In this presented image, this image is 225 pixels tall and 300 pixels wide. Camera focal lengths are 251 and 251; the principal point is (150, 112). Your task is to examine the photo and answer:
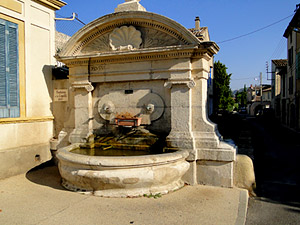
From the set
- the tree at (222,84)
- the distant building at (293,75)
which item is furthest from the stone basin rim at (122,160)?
the tree at (222,84)

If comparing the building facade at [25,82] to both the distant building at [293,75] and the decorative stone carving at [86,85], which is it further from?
the distant building at [293,75]

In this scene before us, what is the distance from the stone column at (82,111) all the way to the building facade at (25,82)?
3.61 ft

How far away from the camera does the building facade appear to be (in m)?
5.84

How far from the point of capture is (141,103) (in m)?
5.95

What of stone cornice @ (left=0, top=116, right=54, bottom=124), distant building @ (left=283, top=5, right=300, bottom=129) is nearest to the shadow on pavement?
stone cornice @ (left=0, top=116, right=54, bottom=124)

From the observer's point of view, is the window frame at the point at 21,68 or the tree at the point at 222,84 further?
the tree at the point at 222,84

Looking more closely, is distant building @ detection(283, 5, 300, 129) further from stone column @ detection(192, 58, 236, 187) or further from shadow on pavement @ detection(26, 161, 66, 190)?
shadow on pavement @ detection(26, 161, 66, 190)

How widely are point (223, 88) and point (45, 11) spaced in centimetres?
2255

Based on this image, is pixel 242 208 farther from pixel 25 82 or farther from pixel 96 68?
pixel 25 82

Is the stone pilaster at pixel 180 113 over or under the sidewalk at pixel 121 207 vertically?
over

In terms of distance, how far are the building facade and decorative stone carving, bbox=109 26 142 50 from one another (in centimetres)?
221

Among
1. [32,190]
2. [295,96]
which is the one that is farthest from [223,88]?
[32,190]

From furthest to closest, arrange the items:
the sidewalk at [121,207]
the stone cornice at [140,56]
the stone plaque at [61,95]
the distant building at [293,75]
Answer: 1. the distant building at [293,75]
2. the stone plaque at [61,95]
3. the stone cornice at [140,56]
4. the sidewalk at [121,207]

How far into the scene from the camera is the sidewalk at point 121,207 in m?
3.62
